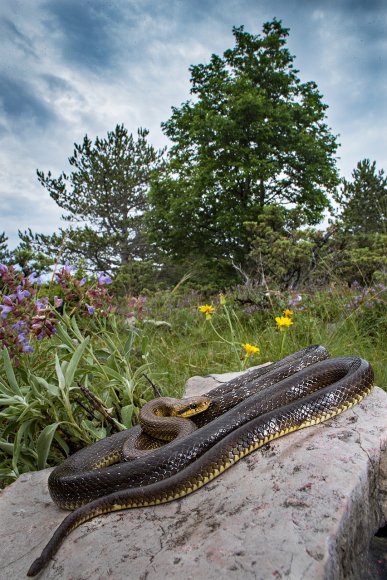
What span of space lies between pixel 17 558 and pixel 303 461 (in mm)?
1502

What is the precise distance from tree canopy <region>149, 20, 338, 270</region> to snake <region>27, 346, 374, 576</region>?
23777mm

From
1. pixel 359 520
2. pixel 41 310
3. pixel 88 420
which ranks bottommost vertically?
pixel 359 520

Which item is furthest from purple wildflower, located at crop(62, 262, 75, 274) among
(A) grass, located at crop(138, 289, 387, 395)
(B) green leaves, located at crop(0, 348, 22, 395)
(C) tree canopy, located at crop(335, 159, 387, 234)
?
(C) tree canopy, located at crop(335, 159, 387, 234)

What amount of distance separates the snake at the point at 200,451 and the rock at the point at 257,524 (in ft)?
0.18

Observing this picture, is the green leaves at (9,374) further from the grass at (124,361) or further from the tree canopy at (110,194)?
the tree canopy at (110,194)

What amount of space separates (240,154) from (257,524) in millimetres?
27700

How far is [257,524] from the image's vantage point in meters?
1.87

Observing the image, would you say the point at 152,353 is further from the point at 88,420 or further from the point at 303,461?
the point at 303,461

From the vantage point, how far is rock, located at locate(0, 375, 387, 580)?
1719mm

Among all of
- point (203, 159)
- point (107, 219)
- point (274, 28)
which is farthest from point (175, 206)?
point (274, 28)

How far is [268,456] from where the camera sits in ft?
7.82

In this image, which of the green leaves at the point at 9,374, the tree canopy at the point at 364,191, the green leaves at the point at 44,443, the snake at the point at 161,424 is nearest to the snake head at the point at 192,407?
the snake at the point at 161,424

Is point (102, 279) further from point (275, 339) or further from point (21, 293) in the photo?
point (275, 339)

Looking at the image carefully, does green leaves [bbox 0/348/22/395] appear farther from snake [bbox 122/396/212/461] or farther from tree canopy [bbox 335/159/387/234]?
tree canopy [bbox 335/159/387/234]
